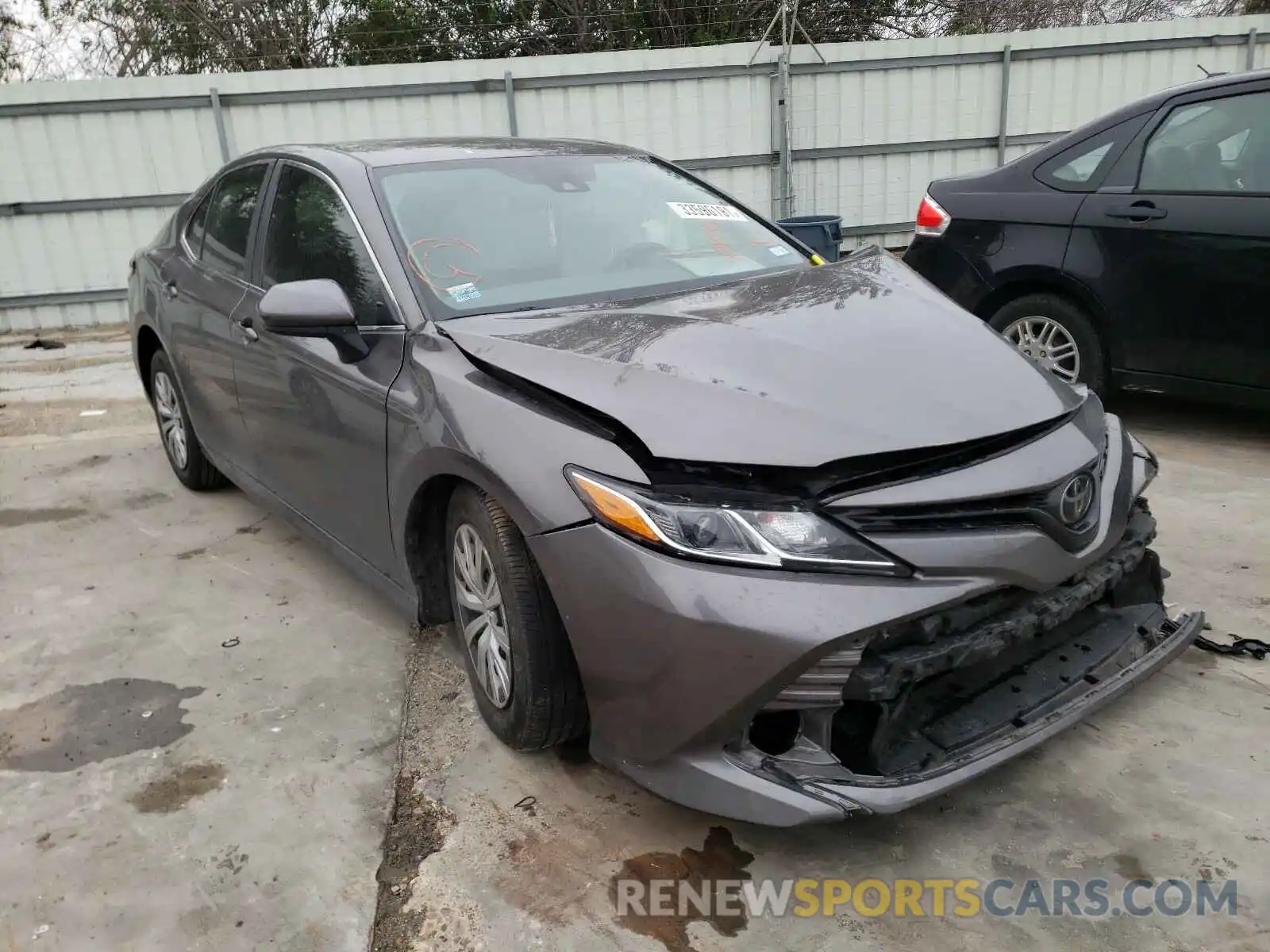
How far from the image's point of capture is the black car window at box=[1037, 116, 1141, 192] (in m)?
4.59

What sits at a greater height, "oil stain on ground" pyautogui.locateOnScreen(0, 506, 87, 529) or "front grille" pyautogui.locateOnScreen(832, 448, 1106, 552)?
"front grille" pyautogui.locateOnScreen(832, 448, 1106, 552)

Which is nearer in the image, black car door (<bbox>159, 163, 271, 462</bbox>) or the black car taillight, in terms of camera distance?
black car door (<bbox>159, 163, 271, 462</bbox>)

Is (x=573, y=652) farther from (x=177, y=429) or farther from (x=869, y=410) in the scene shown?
(x=177, y=429)

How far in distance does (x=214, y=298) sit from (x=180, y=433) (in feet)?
3.54

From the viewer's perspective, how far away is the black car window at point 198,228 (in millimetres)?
4238

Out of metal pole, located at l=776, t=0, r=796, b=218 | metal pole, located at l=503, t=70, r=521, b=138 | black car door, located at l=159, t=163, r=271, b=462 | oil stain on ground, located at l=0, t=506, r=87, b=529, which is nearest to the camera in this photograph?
black car door, located at l=159, t=163, r=271, b=462

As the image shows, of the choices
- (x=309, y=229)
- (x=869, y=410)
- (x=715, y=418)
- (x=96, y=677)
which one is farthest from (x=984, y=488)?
(x=96, y=677)

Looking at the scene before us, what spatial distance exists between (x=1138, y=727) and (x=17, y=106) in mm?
10698

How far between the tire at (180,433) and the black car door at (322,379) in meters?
1.01

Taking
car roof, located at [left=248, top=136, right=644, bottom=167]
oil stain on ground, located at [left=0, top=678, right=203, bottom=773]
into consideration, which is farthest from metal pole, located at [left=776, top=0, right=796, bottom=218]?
oil stain on ground, located at [left=0, top=678, right=203, bottom=773]

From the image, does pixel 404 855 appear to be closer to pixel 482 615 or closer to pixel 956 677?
pixel 482 615

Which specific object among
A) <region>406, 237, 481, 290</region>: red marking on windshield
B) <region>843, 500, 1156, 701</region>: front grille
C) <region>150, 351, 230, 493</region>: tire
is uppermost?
<region>406, 237, 481, 290</region>: red marking on windshield

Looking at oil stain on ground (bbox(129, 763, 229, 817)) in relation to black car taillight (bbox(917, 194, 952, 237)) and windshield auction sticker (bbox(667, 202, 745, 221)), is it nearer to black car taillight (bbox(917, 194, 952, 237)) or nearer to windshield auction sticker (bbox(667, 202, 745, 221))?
windshield auction sticker (bbox(667, 202, 745, 221))

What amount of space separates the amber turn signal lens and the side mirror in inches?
40.3
